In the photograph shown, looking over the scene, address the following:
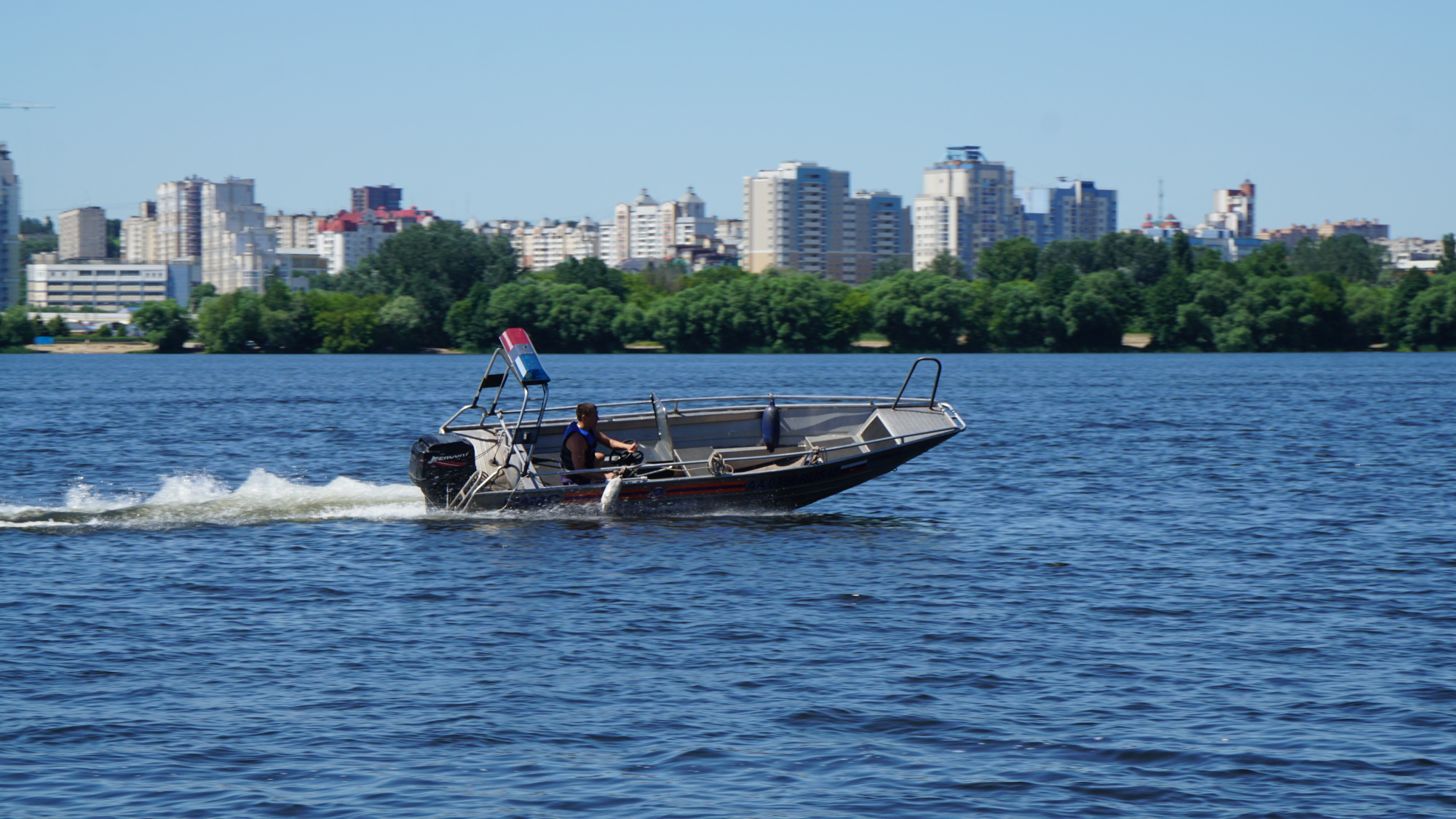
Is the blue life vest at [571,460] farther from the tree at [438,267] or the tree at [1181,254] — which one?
the tree at [1181,254]

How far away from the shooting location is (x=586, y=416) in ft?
74.0

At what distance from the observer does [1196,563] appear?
2109 cm

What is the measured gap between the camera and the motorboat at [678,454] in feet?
75.2

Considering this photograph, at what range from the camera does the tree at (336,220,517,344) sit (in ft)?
428

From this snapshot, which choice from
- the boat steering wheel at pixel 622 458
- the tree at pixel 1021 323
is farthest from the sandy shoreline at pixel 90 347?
the boat steering wheel at pixel 622 458

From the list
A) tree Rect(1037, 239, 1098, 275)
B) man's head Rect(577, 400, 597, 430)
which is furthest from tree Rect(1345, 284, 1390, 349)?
man's head Rect(577, 400, 597, 430)

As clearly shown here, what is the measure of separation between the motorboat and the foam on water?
181 centimetres

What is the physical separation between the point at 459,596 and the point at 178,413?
42818 millimetres

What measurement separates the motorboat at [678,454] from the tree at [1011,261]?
14830 cm

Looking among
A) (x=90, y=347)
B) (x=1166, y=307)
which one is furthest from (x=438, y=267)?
(x=1166, y=307)

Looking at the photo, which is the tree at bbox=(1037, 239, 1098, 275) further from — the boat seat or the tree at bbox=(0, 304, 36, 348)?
the boat seat

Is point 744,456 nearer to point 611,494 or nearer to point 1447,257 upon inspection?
point 611,494

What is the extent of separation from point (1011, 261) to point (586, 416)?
15605 centimetres

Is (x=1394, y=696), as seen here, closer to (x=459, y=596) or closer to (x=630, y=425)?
(x=459, y=596)
